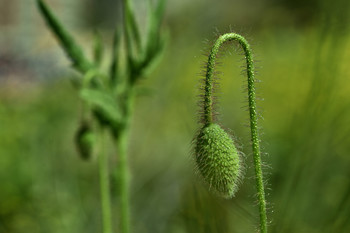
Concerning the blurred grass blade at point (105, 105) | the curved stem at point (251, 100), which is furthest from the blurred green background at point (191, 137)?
the blurred grass blade at point (105, 105)

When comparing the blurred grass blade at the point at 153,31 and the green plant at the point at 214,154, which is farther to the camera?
the blurred grass blade at the point at 153,31

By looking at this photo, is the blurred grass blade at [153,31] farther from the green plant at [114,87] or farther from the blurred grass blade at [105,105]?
the blurred grass blade at [105,105]

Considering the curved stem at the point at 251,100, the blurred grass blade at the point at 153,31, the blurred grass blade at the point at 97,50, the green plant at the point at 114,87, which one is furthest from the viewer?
the blurred grass blade at the point at 97,50

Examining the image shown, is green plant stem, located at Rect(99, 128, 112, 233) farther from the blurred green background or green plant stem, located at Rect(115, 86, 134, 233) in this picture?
the blurred green background

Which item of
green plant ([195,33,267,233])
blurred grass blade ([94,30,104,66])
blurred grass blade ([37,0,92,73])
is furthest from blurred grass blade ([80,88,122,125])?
green plant ([195,33,267,233])

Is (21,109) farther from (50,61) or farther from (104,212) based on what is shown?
(104,212)

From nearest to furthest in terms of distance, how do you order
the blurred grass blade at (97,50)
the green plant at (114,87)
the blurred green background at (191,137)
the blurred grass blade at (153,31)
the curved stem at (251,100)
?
the curved stem at (251,100), the blurred green background at (191,137), the green plant at (114,87), the blurred grass blade at (153,31), the blurred grass blade at (97,50)
